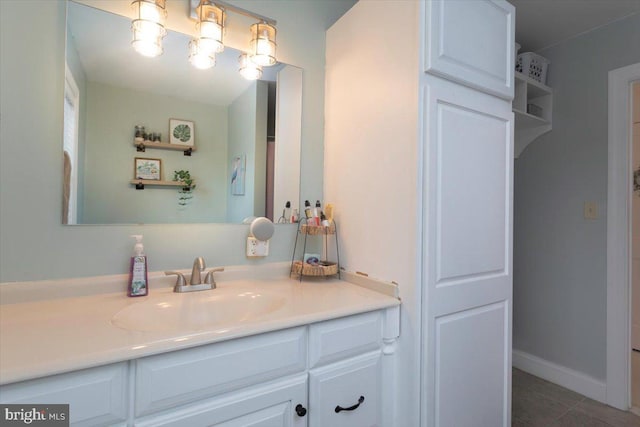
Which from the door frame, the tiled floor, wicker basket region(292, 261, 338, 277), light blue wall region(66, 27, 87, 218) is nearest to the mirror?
light blue wall region(66, 27, 87, 218)

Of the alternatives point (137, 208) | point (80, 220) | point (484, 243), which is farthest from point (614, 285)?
point (80, 220)

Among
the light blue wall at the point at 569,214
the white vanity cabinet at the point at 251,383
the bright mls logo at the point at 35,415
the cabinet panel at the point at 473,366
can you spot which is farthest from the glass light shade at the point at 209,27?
the light blue wall at the point at 569,214

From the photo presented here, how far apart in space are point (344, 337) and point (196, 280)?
621 mm

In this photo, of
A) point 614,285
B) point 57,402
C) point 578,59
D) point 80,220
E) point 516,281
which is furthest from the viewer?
point 516,281

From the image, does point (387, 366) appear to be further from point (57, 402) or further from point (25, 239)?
point (25, 239)

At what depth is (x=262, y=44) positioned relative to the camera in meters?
1.43

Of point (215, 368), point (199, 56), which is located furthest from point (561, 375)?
point (199, 56)

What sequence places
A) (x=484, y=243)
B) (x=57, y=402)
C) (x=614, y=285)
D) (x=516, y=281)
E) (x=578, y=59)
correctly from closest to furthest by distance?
(x=57, y=402) < (x=484, y=243) < (x=614, y=285) < (x=578, y=59) < (x=516, y=281)

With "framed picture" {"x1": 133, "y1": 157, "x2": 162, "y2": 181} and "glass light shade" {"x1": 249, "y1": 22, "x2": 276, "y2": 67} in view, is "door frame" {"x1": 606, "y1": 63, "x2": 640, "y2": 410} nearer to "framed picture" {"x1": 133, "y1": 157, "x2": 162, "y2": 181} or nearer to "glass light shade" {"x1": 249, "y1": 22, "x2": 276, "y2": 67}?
"glass light shade" {"x1": 249, "y1": 22, "x2": 276, "y2": 67}

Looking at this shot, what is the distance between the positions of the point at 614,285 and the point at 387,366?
175cm

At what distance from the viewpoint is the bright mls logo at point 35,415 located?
24.7 inches

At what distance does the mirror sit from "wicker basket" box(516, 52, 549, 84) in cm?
165

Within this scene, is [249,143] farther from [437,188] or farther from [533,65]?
[533,65]

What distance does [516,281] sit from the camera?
249cm
